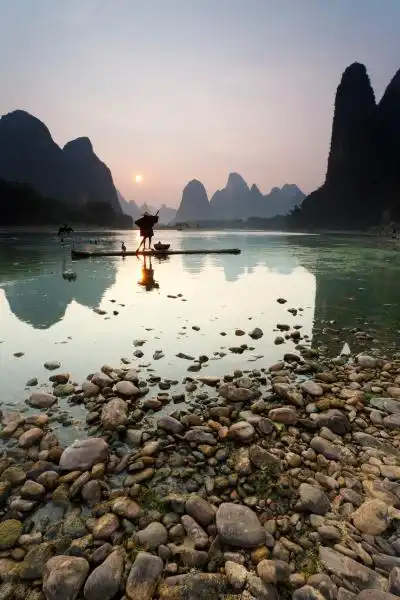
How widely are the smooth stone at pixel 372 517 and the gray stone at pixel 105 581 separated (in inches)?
88.4

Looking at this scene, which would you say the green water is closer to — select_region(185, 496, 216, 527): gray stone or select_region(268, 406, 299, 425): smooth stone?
select_region(268, 406, 299, 425): smooth stone

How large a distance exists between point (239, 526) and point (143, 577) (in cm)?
97

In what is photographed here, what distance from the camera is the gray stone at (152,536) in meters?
2.93

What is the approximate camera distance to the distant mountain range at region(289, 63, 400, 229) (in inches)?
5128

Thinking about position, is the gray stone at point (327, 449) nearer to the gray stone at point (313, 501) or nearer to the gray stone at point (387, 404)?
the gray stone at point (313, 501)

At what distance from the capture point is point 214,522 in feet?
10.5

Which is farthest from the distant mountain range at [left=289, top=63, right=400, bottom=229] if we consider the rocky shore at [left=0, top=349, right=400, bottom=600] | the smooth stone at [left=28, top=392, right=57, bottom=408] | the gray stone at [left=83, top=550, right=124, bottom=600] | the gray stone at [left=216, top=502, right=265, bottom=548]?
the gray stone at [left=83, top=550, right=124, bottom=600]

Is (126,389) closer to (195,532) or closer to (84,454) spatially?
(84,454)

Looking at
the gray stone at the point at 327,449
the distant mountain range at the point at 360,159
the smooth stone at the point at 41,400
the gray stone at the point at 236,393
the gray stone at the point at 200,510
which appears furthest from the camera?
the distant mountain range at the point at 360,159

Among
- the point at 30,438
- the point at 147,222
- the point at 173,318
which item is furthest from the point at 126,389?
the point at 147,222

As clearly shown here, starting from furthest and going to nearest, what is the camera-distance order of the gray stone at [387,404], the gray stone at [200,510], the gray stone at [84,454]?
the gray stone at [387,404]
the gray stone at [84,454]
the gray stone at [200,510]

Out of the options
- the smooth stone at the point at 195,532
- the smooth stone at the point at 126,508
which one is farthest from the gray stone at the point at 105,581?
the smooth stone at the point at 195,532

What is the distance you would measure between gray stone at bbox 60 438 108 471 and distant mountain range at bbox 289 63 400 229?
449 feet

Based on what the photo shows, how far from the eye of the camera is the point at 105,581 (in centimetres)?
254
